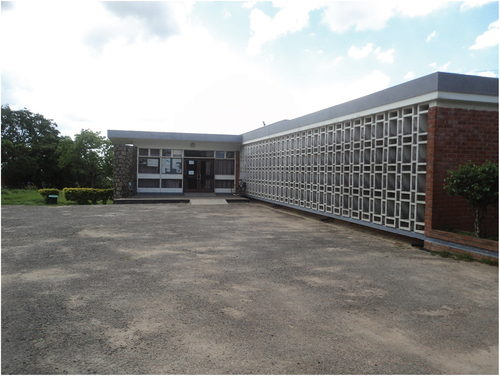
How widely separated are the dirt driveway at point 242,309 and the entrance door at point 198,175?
11.9 metres

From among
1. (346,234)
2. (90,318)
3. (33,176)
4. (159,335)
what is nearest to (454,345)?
(159,335)

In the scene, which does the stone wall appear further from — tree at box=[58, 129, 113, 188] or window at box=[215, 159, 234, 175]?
tree at box=[58, 129, 113, 188]

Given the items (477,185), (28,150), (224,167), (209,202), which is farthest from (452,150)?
(28,150)

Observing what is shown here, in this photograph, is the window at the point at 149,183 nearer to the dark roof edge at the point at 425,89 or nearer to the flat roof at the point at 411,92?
the flat roof at the point at 411,92

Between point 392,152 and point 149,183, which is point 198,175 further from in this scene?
point 392,152

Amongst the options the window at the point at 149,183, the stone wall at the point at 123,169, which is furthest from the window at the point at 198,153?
the stone wall at the point at 123,169

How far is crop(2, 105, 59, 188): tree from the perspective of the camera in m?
23.9

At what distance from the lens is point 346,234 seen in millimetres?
7996

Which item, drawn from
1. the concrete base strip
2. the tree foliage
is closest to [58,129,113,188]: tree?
the tree foliage

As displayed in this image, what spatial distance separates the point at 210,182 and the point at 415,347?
16458 millimetres

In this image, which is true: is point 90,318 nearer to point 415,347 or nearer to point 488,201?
point 415,347

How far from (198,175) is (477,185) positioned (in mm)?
14620

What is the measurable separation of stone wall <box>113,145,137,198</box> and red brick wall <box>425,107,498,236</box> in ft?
41.7

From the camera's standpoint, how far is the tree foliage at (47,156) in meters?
24.0
